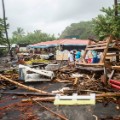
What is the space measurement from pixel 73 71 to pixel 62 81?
166cm

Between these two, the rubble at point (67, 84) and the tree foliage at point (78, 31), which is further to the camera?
the tree foliage at point (78, 31)

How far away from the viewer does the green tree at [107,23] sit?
1557 centimetres

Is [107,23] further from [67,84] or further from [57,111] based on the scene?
[57,111]

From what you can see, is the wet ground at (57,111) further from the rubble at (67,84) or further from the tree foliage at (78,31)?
the tree foliage at (78,31)

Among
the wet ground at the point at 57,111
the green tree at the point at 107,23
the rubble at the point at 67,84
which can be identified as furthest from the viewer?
the green tree at the point at 107,23

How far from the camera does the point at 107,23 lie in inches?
627

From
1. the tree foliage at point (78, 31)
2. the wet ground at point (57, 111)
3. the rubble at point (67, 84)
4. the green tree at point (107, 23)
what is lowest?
the wet ground at point (57, 111)

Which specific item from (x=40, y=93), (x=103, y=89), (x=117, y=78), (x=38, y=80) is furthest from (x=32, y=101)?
(x=38, y=80)

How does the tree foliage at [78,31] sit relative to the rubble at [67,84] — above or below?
above

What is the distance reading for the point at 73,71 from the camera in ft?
48.3

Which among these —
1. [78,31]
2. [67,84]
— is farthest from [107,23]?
[78,31]

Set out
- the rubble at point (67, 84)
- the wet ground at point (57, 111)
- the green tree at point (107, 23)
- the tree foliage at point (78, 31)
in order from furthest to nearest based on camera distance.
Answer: the tree foliage at point (78, 31)
the green tree at point (107, 23)
the rubble at point (67, 84)
the wet ground at point (57, 111)

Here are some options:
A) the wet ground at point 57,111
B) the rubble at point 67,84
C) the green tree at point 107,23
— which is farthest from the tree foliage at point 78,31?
the wet ground at point 57,111

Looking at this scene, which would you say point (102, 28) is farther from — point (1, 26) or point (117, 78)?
point (1, 26)
